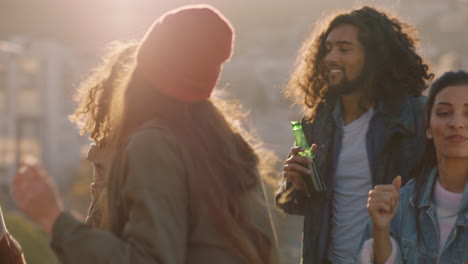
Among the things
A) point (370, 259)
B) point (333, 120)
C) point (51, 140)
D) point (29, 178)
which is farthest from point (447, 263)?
point (51, 140)

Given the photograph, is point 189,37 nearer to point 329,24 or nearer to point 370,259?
point 370,259

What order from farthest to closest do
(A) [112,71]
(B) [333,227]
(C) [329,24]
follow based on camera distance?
(C) [329,24], (B) [333,227], (A) [112,71]

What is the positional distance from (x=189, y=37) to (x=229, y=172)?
1.14ft

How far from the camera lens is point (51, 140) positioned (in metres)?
24.4

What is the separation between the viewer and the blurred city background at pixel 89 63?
20.8 metres

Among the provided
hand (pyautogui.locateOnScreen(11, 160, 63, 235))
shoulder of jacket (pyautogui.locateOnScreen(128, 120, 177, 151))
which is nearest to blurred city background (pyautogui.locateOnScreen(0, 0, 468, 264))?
shoulder of jacket (pyautogui.locateOnScreen(128, 120, 177, 151))

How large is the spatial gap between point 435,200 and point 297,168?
613 mm

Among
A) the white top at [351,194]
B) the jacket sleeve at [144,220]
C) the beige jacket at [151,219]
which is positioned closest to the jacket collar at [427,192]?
the white top at [351,194]

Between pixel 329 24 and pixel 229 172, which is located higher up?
pixel 329 24

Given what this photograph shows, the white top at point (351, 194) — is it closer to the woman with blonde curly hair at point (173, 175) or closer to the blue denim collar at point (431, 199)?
the blue denim collar at point (431, 199)

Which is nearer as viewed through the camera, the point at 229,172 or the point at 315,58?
the point at 229,172

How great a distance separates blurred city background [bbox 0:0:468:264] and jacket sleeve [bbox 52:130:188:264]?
795mm

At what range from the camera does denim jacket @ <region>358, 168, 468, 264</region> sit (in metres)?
2.31

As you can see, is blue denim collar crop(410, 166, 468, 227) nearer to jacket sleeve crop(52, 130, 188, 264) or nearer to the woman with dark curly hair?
the woman with dark curly hair
